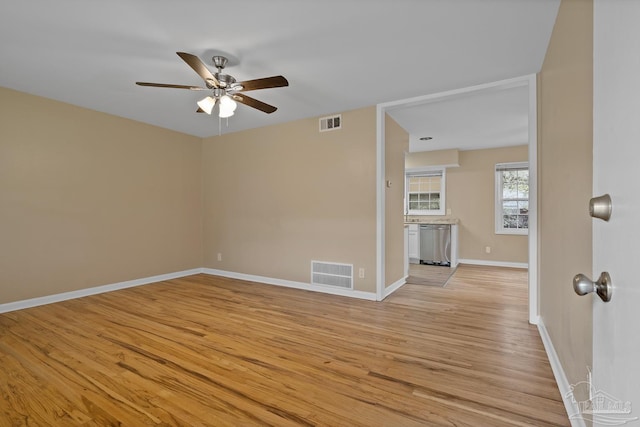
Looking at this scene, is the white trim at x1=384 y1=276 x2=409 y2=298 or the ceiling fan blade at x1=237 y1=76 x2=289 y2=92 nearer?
the ceiling fan blade at x1=237 y1=76 x2=289 y2=92

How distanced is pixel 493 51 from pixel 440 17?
0.76 m

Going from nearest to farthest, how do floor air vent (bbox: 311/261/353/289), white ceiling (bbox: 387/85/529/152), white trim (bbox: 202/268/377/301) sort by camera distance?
white ceiling (bbox: 387/85/529/152) < white trim (bbox: 202/268/377/301) < floor air vent (bbox: 311/261/353/289)

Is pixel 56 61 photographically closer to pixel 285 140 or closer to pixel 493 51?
→ pixel 285 140

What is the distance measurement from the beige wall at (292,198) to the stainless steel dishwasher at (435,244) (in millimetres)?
2890

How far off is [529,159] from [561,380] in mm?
2005

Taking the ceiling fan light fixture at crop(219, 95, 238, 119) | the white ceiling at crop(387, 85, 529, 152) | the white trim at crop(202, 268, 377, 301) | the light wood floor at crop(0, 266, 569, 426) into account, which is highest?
the white ceiling at crop(387, 85, 529, 152)

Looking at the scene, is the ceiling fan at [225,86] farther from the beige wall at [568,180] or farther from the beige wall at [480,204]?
the beige wall at [480,204]

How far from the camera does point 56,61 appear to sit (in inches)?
109

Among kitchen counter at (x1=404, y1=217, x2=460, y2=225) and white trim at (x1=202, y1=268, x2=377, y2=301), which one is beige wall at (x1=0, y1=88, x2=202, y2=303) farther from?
kitchen counter at (x1=404, y1=217, x2=460, y2=225)

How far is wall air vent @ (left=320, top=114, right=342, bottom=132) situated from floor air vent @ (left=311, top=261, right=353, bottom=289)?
1872mm

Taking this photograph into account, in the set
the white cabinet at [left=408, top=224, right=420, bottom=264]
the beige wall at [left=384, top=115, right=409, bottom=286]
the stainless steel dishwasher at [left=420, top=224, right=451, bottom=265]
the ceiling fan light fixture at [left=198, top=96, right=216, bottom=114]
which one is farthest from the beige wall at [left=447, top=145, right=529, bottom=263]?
the ceiling fan light fixture at [left=198, top=96, right=216, bottom=114]

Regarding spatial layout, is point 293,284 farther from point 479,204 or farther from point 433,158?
point 479,204

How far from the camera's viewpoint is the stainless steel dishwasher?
6.12 metres

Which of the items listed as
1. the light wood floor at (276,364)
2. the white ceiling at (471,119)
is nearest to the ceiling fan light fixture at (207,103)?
the light wood floor at (276,364)
